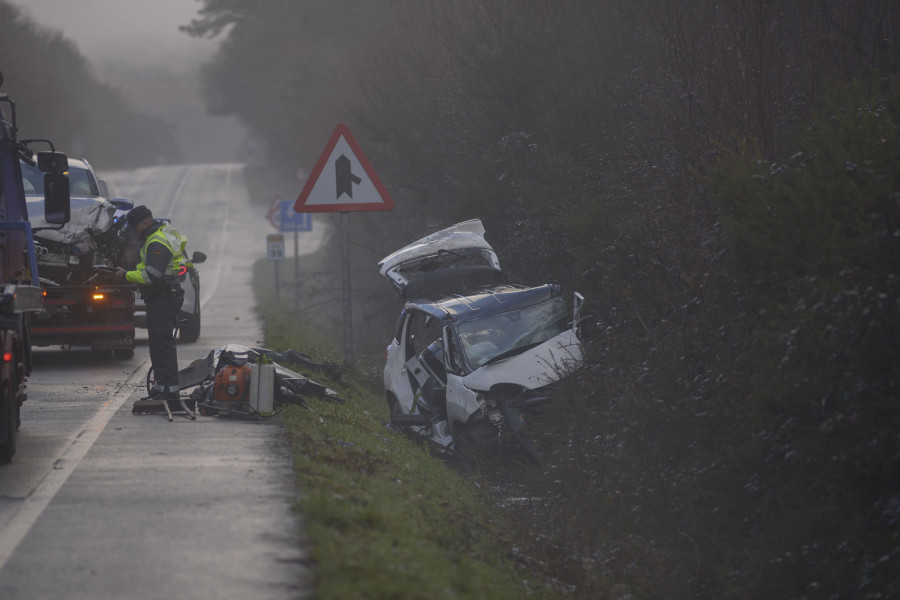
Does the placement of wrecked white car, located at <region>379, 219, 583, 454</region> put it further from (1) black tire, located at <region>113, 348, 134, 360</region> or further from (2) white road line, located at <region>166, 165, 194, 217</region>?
(2) white road line, located at <region>166, 165, 194, 217</region>

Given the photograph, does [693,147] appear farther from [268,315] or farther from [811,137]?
[268,315]

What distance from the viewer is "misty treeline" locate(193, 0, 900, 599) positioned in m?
6.32

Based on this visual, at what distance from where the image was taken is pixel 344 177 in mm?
13016

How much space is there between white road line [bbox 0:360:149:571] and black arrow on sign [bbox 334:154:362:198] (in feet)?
11.2

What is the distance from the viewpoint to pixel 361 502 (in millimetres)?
6922

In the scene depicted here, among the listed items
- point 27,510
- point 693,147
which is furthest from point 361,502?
point 693,147

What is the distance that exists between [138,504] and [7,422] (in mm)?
1768

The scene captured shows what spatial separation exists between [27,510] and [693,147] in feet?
21.4

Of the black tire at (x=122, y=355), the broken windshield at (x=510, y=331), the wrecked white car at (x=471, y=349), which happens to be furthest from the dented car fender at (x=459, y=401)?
the black tire at (x=122, y=355)

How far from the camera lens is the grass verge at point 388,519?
17.7 feet

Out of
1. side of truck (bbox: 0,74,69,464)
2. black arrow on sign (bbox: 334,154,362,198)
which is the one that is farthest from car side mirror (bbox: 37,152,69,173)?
black arrow on sign (bbox: 334,154,362,198)

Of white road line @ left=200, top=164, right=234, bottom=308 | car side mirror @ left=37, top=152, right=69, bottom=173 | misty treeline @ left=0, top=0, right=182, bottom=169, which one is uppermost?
misty treeline @ left=0, top=0, right=182, bottom=169

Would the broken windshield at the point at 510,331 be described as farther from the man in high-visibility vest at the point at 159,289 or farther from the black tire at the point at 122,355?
the black tire at the point at 122,355

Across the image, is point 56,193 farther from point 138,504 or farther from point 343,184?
point 138,504
